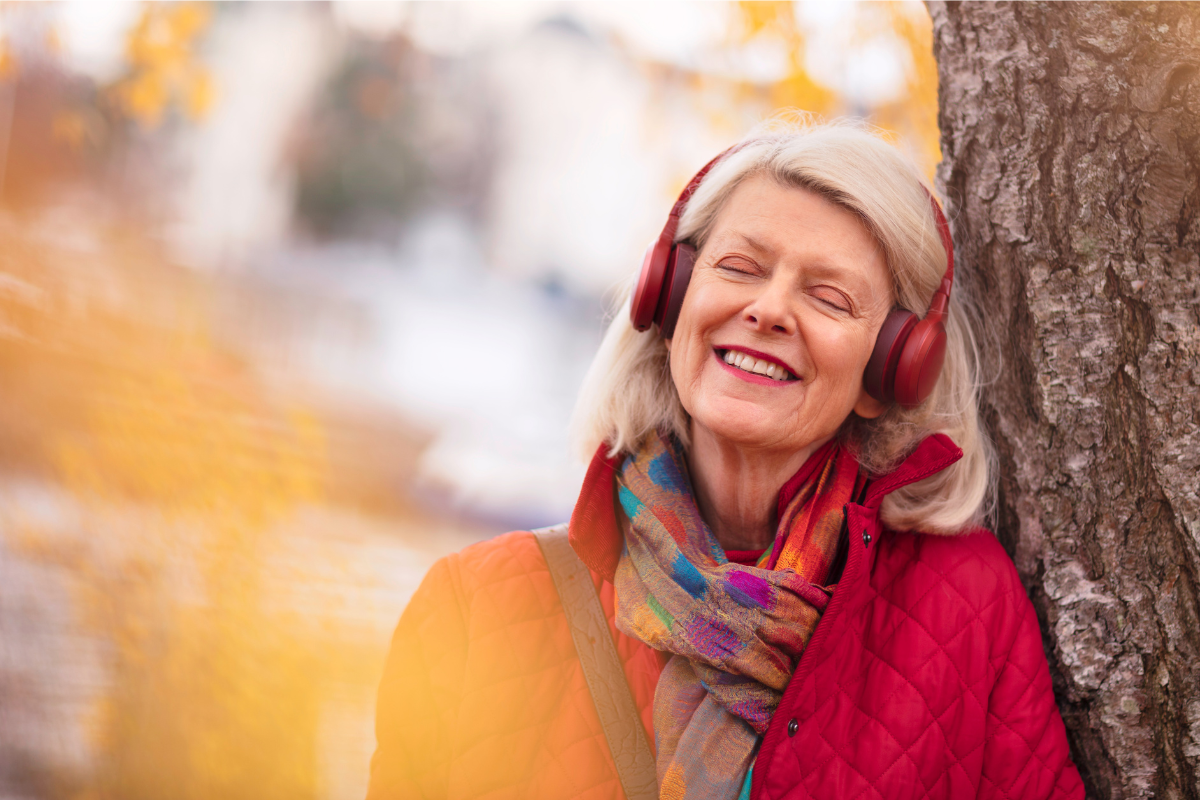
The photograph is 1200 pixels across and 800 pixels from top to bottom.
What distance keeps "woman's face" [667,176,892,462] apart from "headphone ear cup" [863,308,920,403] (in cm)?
2

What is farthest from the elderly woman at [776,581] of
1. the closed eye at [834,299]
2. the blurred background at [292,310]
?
the blurred background at [292,310]

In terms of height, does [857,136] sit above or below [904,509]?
above

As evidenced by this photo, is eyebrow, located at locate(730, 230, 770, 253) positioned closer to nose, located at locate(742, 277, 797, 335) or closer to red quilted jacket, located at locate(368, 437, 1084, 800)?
nose, located at locate(742, 277, 797, 335)

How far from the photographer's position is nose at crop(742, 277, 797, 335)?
1.59m

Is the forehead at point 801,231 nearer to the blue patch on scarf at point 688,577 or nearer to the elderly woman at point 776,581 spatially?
the elderly woman at point 776,581

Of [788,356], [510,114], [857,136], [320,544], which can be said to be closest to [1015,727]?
[788,356]

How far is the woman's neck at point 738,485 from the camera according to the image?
1.77 meters

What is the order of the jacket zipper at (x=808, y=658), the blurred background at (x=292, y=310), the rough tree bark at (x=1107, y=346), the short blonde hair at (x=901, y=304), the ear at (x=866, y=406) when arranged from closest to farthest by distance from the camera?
the jacket zipper at (x=808, y=658)
the rough tree bark at (x=1107, y=346)
the short blonde hair at (x=901, y=304)
the ear at (x=866, y=406)
the blurred background at (x=292, y=310)

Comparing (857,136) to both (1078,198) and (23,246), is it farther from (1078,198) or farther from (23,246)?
(23,246)

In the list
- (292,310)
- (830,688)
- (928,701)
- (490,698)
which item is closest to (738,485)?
(830,688)

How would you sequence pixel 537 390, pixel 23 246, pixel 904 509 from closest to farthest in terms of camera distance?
pixel 904 509, pixel 23 246, pixel 537 390

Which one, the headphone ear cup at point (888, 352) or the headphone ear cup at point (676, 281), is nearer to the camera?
the headphone ear cup at point (888, 352)

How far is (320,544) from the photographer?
5.21 metres

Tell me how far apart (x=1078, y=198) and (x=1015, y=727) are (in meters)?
1.20
